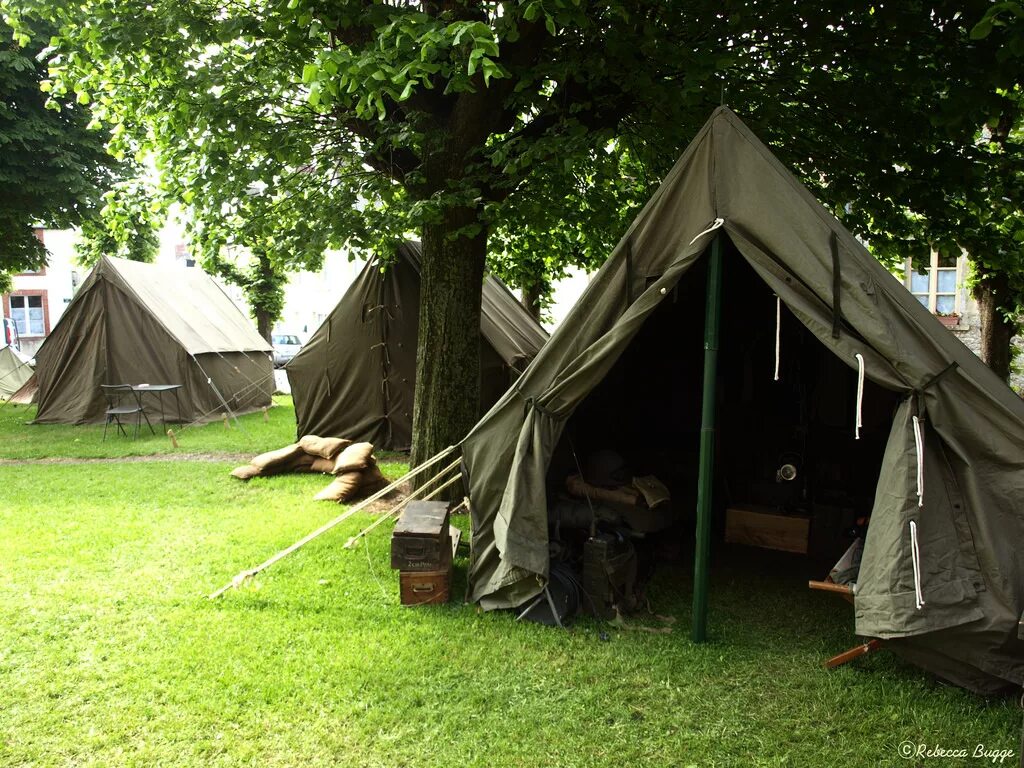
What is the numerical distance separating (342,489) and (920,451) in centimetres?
540

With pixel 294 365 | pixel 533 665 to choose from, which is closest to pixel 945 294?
pixel 294 365

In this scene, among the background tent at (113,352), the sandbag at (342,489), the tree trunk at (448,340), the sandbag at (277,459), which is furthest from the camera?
the background tent at (113,352)

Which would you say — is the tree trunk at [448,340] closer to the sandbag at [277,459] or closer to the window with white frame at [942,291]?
the sandbag at [277,459]

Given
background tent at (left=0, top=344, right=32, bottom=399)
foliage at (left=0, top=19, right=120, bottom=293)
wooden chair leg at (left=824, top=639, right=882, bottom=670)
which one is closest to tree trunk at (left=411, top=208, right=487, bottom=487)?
wooden chair leg at (left=824, top=639, right=882, bottom=670)

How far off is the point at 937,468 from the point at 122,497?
7199 mm

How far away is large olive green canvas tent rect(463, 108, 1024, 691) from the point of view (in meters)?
3.42

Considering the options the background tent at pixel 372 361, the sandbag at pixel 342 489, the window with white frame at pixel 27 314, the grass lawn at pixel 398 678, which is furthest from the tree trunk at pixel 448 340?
the window with white frame at pixel 27 314

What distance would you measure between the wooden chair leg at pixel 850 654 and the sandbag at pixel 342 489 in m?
4.83

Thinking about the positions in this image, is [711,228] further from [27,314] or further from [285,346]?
[27,314]

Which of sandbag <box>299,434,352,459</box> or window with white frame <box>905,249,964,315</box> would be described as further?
window with white frame <box>905,249,964,315</box>

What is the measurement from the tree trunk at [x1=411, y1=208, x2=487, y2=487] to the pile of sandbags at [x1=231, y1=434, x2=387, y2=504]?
1138 millimetres

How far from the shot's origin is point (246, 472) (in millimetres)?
8570

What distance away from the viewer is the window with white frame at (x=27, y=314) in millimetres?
29422

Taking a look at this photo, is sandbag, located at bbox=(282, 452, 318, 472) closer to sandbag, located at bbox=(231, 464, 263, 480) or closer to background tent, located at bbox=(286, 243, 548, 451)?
sandbag, located at bbox=(231, 464, 263, 480)
